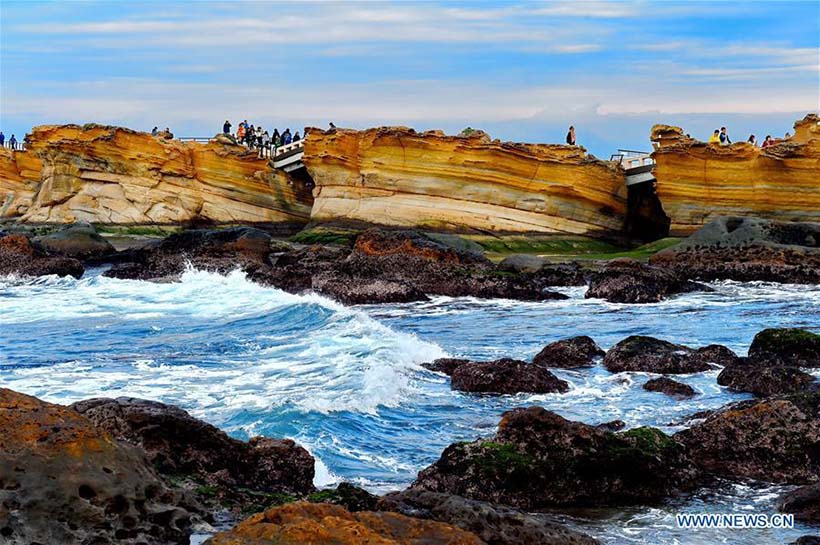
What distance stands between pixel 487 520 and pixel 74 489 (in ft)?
7.69

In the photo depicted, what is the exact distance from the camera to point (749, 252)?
95.3ft

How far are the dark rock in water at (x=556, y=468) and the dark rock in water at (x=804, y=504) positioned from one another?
3.08 feet

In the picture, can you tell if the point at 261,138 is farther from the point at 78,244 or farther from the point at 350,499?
the point at 350,499

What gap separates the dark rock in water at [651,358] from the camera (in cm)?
1550

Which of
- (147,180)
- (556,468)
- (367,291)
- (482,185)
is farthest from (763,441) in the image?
(147,180)

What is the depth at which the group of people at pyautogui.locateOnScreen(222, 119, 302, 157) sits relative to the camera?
44831 millimetres

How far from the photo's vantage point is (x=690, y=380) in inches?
588

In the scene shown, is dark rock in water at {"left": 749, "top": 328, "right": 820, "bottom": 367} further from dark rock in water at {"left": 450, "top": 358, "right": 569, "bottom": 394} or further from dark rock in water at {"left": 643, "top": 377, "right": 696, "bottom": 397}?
dark rock in water at {"left": 450, "top": 358, "right": 569, "bottom": 394}

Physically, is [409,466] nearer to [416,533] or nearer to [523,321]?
[416,533]

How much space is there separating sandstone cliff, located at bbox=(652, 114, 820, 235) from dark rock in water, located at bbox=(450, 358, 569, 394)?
21297 millimetres

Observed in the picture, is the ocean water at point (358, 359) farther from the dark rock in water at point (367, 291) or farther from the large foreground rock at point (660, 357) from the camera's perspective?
the dark rock in water at point (367, 291)

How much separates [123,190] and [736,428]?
114ft

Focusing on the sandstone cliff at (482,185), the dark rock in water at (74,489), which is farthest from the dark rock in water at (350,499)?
the sandstone cliff at (482,185)

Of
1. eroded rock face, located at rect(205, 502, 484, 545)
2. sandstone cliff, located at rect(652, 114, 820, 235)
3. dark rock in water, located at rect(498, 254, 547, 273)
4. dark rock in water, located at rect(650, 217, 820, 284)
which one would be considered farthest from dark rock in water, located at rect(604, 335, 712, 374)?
sandstone cliff, located at rect(652, 114, 820, 235)
